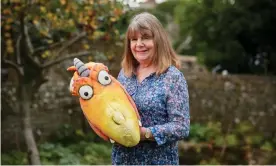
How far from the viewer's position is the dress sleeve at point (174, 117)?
85.1 inches

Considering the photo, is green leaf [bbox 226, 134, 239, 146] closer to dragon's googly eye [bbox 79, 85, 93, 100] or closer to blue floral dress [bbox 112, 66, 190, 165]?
blue floral dress [bbox 112, 66, 190, 165]

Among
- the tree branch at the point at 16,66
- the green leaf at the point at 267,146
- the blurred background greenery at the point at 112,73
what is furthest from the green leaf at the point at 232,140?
the tree branch at the point at 16,66

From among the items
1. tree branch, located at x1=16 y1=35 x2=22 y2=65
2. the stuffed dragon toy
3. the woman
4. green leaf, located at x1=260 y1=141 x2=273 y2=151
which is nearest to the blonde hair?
the woman

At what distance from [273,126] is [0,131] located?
4.94 metres

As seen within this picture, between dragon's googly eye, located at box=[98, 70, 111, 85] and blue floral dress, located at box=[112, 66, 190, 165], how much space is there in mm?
151

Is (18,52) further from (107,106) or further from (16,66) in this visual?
(107,106)

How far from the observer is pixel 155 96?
7.25 feet

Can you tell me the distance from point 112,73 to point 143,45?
18.2 ft

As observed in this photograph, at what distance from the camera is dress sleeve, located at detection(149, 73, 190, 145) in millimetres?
2162

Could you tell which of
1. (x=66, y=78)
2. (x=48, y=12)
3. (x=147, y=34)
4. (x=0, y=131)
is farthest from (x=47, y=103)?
(x=147, y=34)

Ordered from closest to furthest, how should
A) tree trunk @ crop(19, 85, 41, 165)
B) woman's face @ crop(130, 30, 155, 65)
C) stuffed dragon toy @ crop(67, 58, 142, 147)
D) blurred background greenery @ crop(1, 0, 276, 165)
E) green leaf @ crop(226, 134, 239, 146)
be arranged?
stuffed dragon toy @ crop(67, 58, 142, 147) → woman's face @ crop(130, 30, 155, 65) → blurred background greenery @ crop(1, 0, 276, 165) → tree trunk @ crop(19, 85, 41, 165) → green leaf @ crop(226, 134, 239, 146)

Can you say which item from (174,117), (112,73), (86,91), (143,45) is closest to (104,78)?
(86,91)

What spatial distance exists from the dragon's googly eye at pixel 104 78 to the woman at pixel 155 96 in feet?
0.49

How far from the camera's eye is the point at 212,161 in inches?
324
